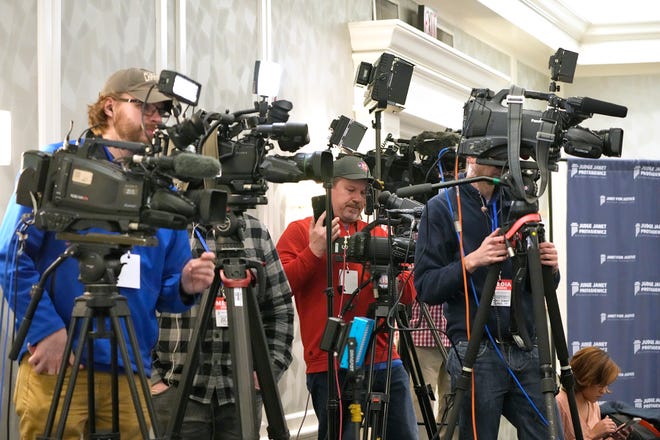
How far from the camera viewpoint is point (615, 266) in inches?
260

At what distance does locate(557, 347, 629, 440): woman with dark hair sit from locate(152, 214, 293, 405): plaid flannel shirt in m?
1.53

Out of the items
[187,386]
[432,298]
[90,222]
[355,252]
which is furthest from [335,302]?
[90,222]

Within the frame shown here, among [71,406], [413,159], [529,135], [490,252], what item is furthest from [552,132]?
[413,159]

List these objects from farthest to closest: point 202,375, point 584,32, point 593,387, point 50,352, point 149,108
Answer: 1. point 584,32
2. point 593,387
3. point 202,375
4. point 149,108
5. point 50,352

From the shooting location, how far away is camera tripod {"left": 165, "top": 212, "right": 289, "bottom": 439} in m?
2.47

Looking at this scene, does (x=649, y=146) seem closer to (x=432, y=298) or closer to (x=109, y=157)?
(x=432, y=298)

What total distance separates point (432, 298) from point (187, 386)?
0.89 m

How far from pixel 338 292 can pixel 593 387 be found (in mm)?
1404

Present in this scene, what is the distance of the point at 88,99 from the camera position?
388 centimetres

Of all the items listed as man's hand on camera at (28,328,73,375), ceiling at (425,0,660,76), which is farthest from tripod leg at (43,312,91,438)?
ceiling at (425,0,660,76)

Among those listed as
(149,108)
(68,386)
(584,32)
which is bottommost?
(68,386)

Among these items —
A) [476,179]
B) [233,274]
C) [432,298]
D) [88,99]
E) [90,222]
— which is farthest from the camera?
[88,99]

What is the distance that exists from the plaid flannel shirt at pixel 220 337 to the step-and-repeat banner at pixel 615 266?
11.3ft

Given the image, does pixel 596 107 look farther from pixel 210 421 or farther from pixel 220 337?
pixel 210 421
